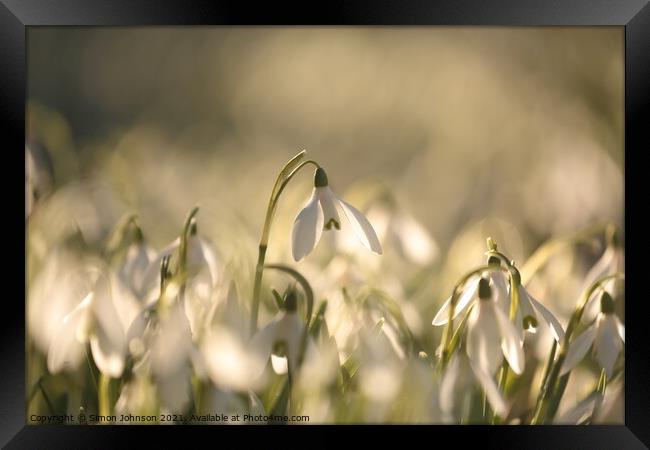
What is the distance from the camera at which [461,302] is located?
120 centimetres

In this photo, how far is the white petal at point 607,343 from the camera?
3.96 feet

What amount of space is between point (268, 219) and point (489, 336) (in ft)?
1.44

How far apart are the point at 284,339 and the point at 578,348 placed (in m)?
0.53

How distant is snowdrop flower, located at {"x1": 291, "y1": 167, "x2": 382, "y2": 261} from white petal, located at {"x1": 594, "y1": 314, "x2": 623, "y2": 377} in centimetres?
46

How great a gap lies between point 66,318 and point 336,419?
0.51 meters

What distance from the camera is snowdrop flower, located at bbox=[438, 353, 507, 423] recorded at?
1.20 metres

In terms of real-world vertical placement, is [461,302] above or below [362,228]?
below

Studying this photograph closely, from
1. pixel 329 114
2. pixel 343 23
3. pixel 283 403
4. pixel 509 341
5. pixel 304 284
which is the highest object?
pixel 343 23

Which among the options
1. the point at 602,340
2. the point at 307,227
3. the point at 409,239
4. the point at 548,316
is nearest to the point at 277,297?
the point at 307,227

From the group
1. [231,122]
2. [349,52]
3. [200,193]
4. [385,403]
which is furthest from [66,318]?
[349,52]

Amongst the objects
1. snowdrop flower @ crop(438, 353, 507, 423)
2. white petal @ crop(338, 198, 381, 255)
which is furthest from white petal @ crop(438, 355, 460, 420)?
white petal @ crop(338, 198, 381, 255)

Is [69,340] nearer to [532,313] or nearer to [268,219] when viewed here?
[268,219]

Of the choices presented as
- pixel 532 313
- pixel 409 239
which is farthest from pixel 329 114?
pixel 532 313

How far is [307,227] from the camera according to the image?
1171 millimetres
